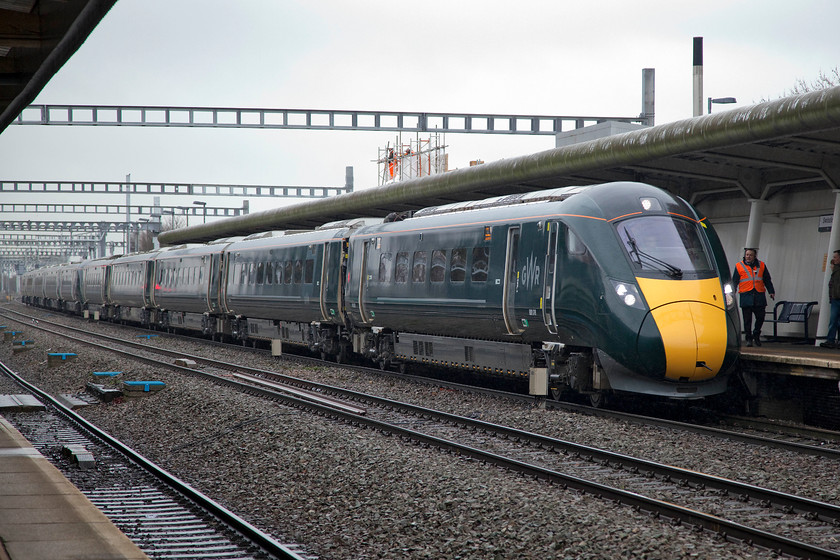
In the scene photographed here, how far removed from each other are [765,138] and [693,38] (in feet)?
23.9

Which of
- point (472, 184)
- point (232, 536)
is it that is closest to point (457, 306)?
point (472, 184)

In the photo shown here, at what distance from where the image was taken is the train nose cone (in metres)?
11.8

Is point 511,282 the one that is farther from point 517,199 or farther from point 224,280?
point 224,280

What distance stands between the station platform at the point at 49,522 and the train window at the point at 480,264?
7832mm

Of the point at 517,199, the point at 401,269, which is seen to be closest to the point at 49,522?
the point at 517,199

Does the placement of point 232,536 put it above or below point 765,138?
below

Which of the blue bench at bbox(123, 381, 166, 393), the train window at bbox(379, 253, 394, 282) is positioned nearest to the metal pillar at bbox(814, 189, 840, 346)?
the train window at bbox(379, 253, 394, 282)

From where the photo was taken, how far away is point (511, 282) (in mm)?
14352

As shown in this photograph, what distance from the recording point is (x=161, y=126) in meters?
28.0

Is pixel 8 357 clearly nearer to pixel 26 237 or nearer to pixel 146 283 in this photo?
pixel 146 283

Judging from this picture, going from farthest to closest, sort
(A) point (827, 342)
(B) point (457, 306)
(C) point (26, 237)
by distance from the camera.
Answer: (C) point (26, 237) → (B) point (457, 306) → (A) point (827, 342)

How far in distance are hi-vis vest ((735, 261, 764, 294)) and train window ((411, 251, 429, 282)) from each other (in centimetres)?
550

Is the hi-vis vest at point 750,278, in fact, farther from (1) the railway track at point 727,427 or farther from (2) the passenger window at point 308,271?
(2) the passenger window at point 308,271

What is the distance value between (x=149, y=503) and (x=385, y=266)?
10.2 metres
